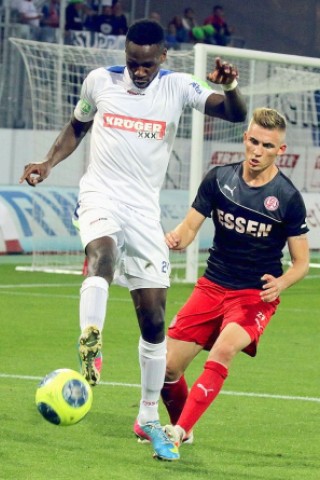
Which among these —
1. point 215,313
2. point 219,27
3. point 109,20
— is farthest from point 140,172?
point 219,27

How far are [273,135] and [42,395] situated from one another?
199 cm

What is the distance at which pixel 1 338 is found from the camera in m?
11.3

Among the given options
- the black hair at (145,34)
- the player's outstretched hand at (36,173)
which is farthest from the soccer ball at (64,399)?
the black hair at (145,34)

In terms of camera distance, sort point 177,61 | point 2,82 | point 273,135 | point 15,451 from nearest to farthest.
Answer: point 15,451 → point 273,135 → point 177,61 → point 2,82

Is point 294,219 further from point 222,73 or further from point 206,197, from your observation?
point 222,73

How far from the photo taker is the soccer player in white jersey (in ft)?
22.2

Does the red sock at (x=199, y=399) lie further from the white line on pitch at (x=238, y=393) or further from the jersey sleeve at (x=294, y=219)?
the white line on pitch at (x=238, y=393)

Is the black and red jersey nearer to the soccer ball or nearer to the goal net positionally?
the soccer ball

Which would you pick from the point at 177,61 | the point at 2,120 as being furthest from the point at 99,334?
the point at 2,120

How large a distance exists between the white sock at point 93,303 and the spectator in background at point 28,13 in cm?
1863

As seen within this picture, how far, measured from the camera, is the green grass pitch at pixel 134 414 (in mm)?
6312

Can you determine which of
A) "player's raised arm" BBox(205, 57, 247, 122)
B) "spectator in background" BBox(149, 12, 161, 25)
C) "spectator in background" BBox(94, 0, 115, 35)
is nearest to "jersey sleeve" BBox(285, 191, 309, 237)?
"player's raised arm" BBox(205, 57, 247, 122)

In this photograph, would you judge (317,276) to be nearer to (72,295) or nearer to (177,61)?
(177,61)

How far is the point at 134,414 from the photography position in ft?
25.6
